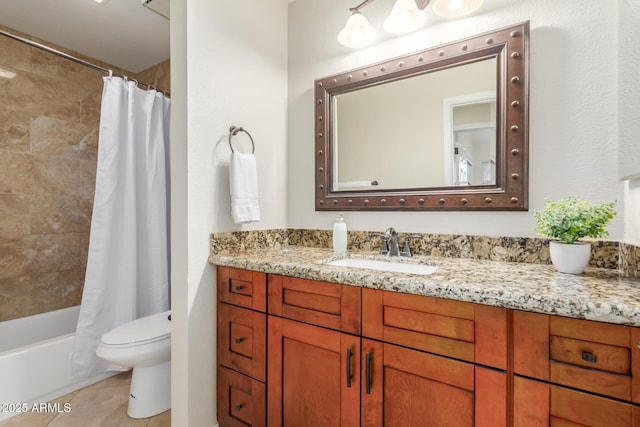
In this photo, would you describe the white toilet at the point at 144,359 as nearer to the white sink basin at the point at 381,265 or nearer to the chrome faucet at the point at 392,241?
the white sink basin at the point at 381,265

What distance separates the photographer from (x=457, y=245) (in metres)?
1.40

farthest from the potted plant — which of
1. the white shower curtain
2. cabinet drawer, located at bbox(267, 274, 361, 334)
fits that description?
the white shower curtain

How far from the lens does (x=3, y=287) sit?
2.17 metres

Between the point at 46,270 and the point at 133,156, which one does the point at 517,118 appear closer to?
the point at 133,156

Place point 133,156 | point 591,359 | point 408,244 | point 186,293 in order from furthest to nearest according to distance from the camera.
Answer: point 133,156, point 408,244, point 186,293, point 591,359

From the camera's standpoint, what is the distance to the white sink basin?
128cm

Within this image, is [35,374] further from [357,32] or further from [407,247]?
[357,32]

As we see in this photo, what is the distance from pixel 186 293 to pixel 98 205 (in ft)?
3.46

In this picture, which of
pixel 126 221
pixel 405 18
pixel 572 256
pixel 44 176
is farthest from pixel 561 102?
pixel 44 176

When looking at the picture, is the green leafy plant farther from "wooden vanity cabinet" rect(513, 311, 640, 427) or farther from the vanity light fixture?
the vanity light fixture

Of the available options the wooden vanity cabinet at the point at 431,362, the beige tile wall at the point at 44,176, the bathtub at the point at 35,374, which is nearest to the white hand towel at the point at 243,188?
the wooden vanity cabinet at the point at 431,362

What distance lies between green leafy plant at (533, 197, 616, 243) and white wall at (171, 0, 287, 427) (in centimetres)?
138

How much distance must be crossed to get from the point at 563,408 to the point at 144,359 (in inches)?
69.4

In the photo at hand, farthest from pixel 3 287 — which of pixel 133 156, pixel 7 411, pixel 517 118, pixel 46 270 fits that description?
pixel 517 118
